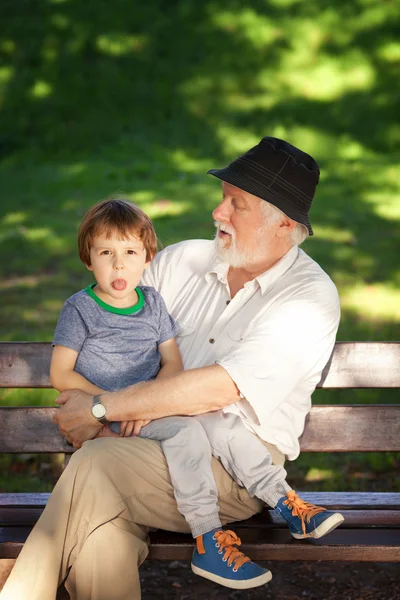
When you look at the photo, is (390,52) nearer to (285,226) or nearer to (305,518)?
(285,226)

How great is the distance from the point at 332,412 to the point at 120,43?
21.8 ft

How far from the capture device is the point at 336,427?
3873 mm

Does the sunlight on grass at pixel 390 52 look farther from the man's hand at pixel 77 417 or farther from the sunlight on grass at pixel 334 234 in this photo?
the man's hand at pixel 77 417

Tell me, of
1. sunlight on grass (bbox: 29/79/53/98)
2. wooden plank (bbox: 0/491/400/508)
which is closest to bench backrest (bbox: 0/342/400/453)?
wooden plank (bbox: 0/491/400/508)

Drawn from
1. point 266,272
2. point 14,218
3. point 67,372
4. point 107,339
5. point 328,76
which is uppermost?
point 328,76

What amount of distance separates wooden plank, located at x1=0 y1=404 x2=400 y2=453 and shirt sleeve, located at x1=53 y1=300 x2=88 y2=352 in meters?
0.47

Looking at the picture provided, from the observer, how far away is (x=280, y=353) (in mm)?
3447

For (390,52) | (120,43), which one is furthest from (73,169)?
(390,52)

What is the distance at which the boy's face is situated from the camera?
137 inches

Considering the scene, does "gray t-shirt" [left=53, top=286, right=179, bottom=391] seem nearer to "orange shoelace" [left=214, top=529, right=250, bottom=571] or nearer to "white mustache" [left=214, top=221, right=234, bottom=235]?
"white mustache" [left=214, top=221, right=234, bottom=235]

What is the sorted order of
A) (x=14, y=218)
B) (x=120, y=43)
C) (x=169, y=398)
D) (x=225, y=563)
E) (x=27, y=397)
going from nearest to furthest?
1. (x=225, y=563)
2. (x=169, y=398)
3. (x=27, y=397)
4. (x=14, y=218)
5. (x=120, y=43)

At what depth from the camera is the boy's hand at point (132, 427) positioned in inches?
136

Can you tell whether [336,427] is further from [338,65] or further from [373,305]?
[338,65]

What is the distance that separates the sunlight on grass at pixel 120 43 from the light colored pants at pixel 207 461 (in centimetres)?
680
